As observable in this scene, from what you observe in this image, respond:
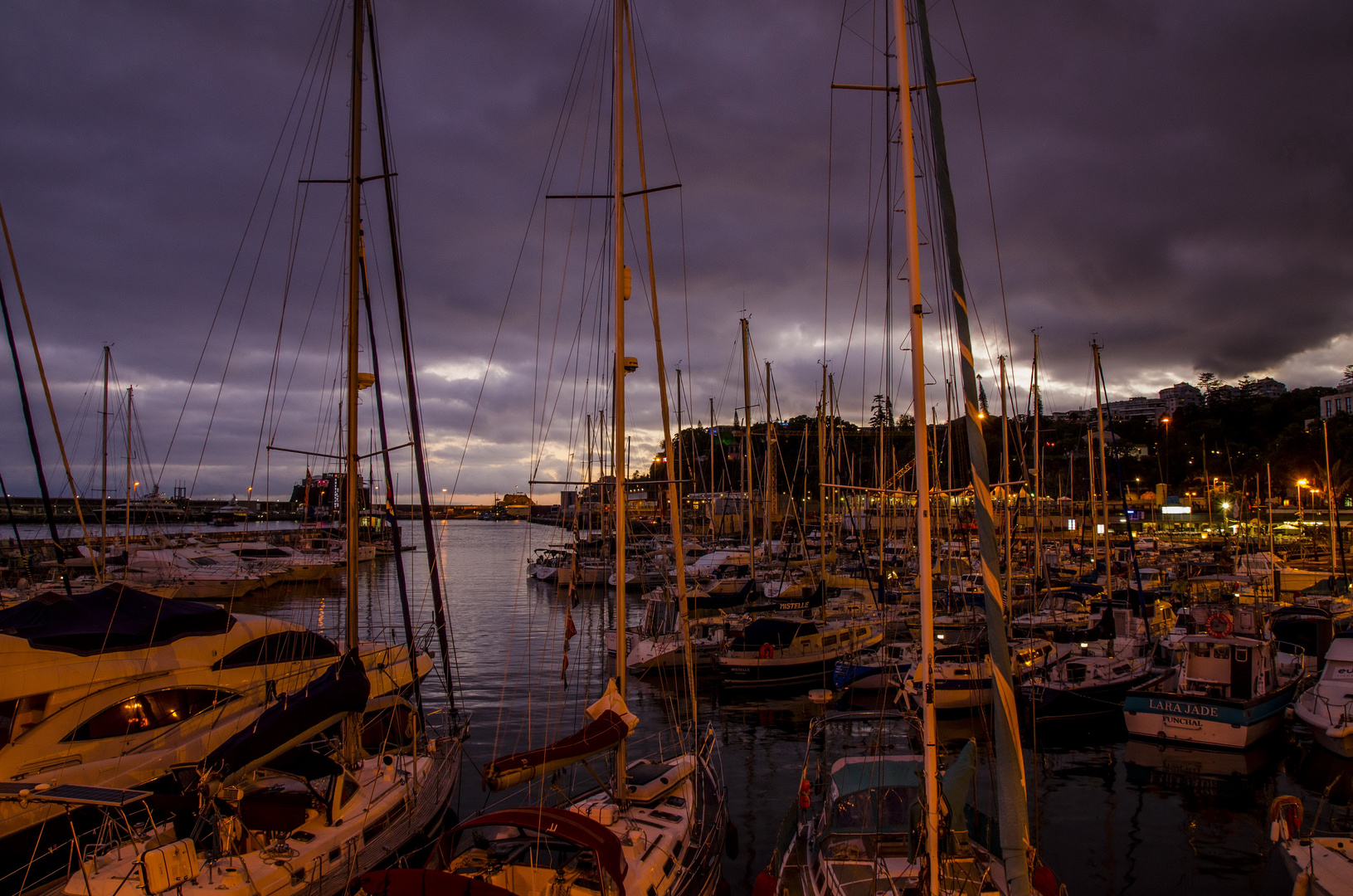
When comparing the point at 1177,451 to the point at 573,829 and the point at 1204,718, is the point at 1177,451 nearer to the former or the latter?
the point at 1204,718

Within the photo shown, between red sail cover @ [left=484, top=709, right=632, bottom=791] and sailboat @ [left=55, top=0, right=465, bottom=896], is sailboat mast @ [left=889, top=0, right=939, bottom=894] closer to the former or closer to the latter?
red sail cover @ [left=484, top=709, right=632, bottom=791]

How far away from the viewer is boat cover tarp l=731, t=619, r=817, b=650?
85.5ft

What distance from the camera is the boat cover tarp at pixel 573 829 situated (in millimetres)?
7820

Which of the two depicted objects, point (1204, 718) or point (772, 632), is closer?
point (1204, 718)

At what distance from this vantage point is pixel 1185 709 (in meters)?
19.0

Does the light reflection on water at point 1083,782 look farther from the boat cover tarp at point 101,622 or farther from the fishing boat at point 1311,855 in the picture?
the boat cover tarp at point 101,622

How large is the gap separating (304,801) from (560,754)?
12.6ft

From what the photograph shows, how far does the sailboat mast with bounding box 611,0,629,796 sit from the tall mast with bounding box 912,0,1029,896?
14.0 feet

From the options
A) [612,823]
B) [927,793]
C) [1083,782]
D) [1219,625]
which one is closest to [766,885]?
[612,823]

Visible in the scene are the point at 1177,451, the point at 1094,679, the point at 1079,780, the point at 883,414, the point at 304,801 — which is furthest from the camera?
the point at 1177,451

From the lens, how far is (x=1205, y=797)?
54.6ft

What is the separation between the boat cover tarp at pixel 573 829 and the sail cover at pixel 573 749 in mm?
500

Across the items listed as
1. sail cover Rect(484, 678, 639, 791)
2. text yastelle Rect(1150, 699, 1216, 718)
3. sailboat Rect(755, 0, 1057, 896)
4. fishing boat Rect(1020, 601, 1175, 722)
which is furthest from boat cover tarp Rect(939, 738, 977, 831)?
text yastelle Rect(1150, 699, 1216, 718)

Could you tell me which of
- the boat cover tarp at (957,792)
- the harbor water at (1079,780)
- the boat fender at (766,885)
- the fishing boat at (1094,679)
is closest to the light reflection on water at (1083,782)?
the harbor water at (1079,780)
